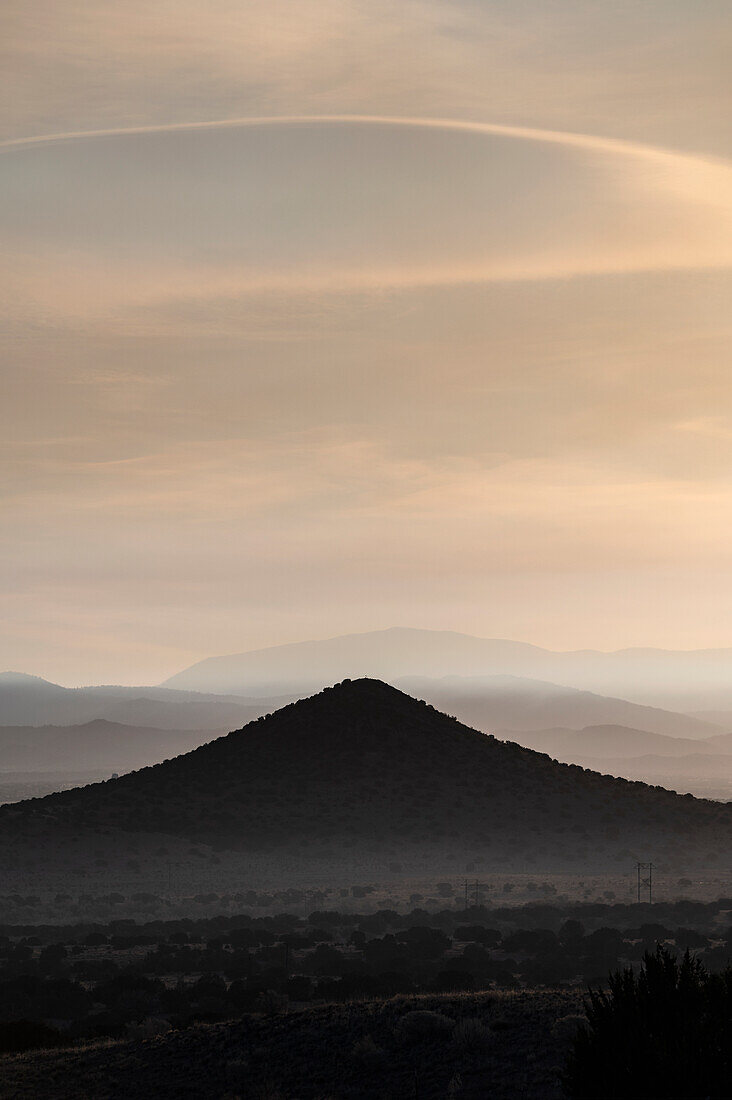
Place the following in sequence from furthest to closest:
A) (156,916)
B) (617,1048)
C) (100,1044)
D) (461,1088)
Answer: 1. (156,916)
2. (100,1044)
3. (461,1088)
4. (617,1048)

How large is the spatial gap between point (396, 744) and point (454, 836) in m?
14.3

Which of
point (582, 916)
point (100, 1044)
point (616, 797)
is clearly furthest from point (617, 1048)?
point (616, 797)

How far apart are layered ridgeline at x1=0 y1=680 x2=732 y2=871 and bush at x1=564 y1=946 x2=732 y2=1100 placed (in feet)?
260

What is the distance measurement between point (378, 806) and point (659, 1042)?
291ft

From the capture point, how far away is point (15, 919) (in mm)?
76375

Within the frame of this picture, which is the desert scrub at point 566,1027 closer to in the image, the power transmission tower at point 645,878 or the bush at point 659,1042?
the bush at point 659,1042

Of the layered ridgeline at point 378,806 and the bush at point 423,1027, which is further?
the layered ridgeline at point 378,806

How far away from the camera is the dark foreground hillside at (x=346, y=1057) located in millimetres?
22703

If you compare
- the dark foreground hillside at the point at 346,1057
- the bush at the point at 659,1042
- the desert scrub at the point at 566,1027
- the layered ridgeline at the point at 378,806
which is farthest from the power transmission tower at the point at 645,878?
the bush at the point at 659,1042

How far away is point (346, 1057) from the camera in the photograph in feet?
81.4

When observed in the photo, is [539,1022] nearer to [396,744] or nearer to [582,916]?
[582,916]

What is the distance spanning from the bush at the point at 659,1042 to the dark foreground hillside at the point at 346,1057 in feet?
8.19

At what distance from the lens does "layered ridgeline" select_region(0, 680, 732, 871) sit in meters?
100

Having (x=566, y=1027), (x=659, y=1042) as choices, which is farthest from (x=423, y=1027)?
(x=659, y=1042)
